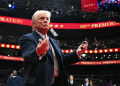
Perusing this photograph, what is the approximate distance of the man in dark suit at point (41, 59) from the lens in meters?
1.51

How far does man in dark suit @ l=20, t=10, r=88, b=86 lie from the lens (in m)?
1.51

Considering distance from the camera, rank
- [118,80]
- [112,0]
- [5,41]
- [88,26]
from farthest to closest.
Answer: [88,26] → [112,0] → [5,41] → [118,80]

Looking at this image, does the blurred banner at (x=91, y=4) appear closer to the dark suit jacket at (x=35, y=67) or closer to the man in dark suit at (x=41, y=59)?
the man in dark suit at (x=41, y=59)

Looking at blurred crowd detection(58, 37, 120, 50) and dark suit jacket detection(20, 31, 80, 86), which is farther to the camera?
blurred crowd detection(58, 37, 120, 50)

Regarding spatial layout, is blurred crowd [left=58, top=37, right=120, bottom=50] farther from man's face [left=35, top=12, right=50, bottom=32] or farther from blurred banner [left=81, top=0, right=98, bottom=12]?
→ man's face [left=35, top=12, right=50, bottom=32]

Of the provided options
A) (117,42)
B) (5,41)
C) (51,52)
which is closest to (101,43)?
(117,42)

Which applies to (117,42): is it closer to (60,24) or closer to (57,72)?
(60,24)

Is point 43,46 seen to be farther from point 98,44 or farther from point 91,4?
point 98,44

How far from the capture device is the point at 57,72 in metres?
1.82

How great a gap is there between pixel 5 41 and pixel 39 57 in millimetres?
17545

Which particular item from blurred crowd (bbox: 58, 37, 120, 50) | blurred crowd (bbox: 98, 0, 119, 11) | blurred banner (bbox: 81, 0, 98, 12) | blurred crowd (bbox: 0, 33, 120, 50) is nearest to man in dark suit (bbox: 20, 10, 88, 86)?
blurred banner (bbox: 81, 0, 98, 12)

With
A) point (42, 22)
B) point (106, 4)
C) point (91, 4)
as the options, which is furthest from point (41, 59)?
point (106, 4)

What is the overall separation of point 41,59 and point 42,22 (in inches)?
17.4

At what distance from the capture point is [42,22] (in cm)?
183
